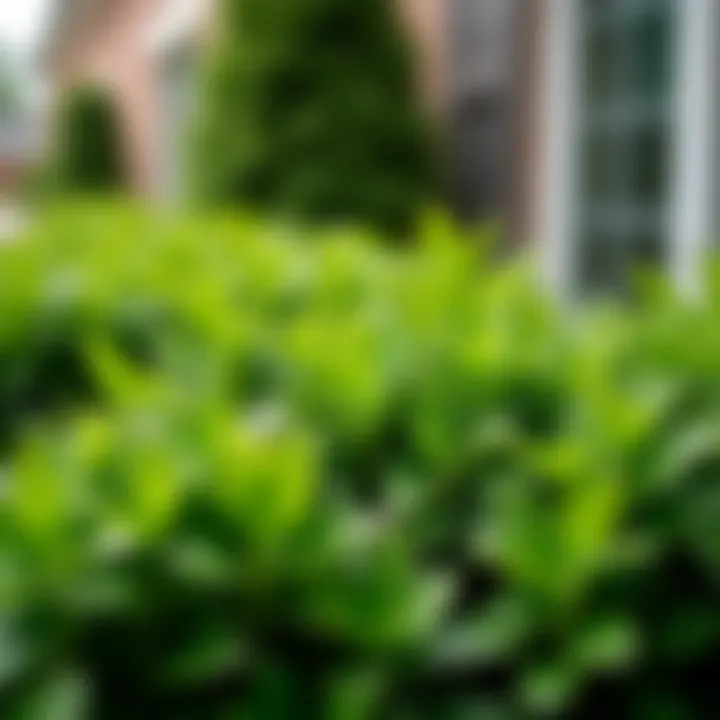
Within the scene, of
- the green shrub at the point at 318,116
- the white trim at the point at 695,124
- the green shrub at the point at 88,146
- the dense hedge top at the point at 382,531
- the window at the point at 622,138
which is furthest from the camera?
the green shrub at the point at 88,146

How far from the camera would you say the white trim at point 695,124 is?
6.01 metres

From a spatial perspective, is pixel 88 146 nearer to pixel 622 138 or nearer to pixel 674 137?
pixel 622 138

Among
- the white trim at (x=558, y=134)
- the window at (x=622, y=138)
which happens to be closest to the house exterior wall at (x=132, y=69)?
the white trim at (x=558, y=134)

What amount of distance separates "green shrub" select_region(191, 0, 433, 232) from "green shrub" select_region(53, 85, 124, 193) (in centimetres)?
924

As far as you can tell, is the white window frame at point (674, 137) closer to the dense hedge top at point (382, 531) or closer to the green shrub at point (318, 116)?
the green shrub at point (318, 116)

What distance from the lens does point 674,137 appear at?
20.8 ft

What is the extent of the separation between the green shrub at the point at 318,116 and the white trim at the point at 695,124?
2.18 m

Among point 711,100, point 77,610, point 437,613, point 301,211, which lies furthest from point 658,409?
point 301,211

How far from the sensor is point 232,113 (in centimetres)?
884

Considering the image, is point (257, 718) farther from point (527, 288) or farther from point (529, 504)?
point (527, 288)

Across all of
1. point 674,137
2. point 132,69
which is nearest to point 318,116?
point 674,137

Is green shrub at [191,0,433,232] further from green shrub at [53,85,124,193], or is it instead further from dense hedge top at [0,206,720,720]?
green shrub at [53,85,124,193]

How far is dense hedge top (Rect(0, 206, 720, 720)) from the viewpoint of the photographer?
1318 millimetres

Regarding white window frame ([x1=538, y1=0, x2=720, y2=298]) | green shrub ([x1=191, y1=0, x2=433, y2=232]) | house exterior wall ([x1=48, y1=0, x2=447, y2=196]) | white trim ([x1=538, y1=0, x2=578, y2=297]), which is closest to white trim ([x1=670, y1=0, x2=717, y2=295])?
white window frame ([x1=538, y1=0, x2=720, y2=298])
